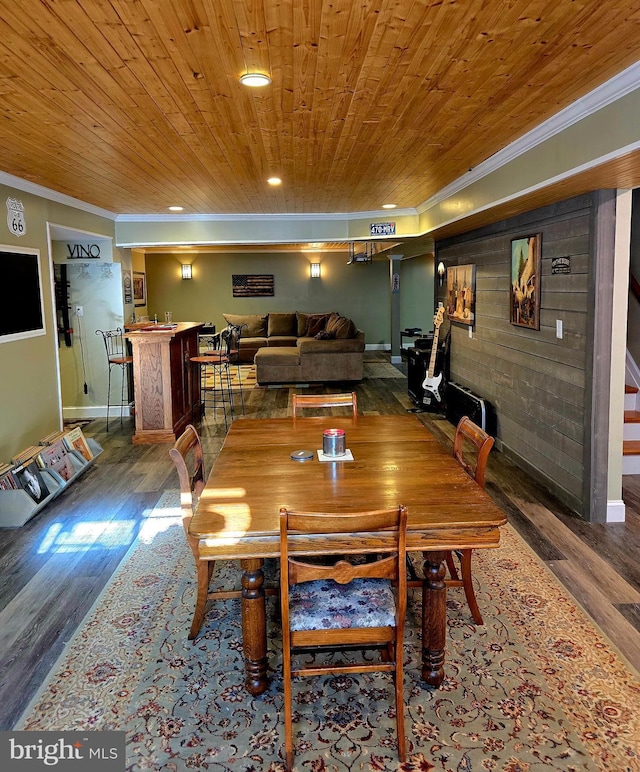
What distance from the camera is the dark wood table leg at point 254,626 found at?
210cm

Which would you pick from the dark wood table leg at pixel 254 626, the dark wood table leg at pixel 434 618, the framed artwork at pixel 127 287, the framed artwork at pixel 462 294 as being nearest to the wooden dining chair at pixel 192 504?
the dark wood table leg at pixel 254 626

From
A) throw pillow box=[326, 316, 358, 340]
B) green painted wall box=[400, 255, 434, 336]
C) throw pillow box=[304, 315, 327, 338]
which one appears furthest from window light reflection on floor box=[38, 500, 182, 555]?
green painted wall box=[400, 255, 434, 336]

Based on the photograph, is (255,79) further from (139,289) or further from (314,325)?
(314,325)

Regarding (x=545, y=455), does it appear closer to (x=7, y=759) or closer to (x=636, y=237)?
(x=636, y=237)

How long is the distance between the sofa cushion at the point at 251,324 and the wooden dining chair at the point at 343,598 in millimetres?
10361

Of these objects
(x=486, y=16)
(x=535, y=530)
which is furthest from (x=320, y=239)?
(x=486, y=16)

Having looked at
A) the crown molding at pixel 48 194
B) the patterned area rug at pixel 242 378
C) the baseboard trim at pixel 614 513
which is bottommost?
the baseboard trim at pixel 614 513

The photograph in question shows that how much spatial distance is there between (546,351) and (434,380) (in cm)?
277

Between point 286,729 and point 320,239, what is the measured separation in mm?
5950

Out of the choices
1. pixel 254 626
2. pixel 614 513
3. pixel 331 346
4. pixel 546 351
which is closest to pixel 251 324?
pixel 331 346

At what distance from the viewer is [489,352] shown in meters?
5.73

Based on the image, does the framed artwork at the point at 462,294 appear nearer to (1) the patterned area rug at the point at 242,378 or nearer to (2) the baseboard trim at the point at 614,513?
(2) the baseboard trim at the point at 614,513

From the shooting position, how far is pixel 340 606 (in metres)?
2.00

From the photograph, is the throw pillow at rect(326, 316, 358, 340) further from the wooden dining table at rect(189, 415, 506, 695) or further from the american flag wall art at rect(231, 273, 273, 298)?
the wooden dining table at rect(189, 415, 506, 695)
